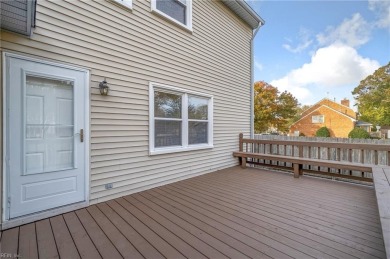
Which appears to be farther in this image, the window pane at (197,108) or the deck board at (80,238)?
the window pane at (197,108)

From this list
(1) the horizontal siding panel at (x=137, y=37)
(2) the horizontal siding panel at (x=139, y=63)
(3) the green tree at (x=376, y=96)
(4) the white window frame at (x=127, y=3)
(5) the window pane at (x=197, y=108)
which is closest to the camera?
(2) the horizontal siding panel at (x=139, y=63)

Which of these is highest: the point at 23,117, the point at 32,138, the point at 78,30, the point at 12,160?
the point at 78,30

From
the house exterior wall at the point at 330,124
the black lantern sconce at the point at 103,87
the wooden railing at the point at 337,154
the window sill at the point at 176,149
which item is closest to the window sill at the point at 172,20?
the black lantern sconce at the point at 103,87

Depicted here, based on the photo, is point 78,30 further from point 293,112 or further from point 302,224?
point 293,112

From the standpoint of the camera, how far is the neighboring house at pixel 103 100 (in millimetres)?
2457

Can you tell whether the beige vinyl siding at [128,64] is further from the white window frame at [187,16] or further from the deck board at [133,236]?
the deck board at [133,236]

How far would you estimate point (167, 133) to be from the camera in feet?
14.5

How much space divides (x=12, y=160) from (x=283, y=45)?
2050 centimetres

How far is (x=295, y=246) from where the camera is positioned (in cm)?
199

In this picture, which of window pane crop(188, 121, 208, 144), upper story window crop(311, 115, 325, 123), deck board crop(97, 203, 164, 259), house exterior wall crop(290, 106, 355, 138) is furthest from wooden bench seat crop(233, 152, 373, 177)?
upper story window crop(311, 115, 325, 123)

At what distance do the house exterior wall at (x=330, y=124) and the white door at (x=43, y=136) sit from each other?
30803 mm

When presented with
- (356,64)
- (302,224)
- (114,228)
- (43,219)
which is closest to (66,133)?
(43,219)

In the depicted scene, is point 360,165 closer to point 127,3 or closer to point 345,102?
point 127,3

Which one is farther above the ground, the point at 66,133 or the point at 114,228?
the point at 66,133
